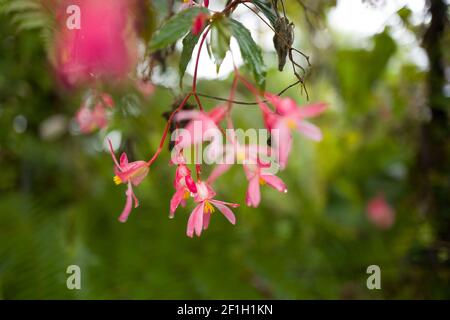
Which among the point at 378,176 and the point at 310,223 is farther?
the point at 378,176

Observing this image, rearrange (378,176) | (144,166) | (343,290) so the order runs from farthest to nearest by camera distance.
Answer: (378,176)
(343,290)
(144,166)

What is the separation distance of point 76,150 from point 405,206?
98cm

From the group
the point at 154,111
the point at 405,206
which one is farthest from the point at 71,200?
the point at 405,206

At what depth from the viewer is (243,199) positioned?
4.60 feet

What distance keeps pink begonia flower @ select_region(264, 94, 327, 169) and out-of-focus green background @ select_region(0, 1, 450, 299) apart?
421 mm

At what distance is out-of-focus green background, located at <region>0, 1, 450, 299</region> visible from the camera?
1032 mm

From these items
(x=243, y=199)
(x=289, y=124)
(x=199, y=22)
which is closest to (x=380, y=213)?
(x=243, y=199)

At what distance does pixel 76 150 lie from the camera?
145cm

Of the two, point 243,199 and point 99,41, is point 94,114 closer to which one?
point 99,41

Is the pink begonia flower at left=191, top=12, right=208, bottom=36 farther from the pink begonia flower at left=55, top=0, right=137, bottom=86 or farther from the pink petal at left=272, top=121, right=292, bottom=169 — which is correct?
the pink begonia flower at left=55, top=0, right=137, bottom=86

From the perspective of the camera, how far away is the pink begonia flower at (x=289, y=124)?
0.45 metres

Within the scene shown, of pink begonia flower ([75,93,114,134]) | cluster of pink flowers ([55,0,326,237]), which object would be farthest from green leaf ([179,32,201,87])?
pink begonia flower ([75,93,114,134])

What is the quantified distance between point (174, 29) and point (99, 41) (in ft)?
1.16
